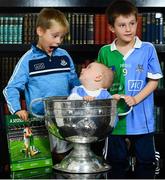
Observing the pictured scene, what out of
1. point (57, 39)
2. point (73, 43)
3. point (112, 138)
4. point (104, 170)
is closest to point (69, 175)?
point (104, 170)

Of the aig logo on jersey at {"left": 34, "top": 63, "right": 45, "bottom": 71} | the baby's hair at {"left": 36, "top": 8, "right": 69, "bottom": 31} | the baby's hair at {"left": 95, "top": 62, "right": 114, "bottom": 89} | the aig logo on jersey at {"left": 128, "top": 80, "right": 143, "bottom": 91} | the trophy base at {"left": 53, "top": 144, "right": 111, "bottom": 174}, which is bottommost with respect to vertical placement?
the trophy base at {"left": 53, "top": 144, "right": 111, "bottom": 174}

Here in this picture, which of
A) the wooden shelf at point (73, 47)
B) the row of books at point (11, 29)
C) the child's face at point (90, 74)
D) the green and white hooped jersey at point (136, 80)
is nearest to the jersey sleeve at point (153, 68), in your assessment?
the green and white hooped jersey at point (136, 80)

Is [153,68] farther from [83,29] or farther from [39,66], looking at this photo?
[83,29]

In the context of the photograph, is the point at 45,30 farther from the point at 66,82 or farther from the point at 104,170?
the point at 104,170

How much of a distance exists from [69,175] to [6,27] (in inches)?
57.2

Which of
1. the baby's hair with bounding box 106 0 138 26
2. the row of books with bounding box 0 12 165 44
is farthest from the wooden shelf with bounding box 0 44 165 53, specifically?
the baby's hair with bounding box 106 0 138 26

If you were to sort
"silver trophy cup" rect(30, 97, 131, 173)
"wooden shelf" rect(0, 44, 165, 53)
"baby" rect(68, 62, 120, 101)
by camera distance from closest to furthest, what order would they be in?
"silver trophy cup" rect(30, 97, 131, 173), "baby" rect(68, 62, 120, 101), "wooden shelf" rect(0, 44, 165, 53)

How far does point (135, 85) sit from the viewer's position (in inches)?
57.1

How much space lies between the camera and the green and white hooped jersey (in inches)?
57.2

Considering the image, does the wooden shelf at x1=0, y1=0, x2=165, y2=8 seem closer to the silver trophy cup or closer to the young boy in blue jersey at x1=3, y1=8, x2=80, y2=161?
the young boy in blue jersey at x1=3, y1=8, x2=80, y2=161

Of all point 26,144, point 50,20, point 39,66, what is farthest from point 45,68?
point 26,144

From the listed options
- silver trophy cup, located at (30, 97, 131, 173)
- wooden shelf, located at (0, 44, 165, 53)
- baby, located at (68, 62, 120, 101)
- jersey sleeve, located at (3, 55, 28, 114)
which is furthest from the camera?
wooden shelf, located at (0, 44, 165, 53)

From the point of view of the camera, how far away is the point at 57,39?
147 cm

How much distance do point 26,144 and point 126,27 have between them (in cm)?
53
